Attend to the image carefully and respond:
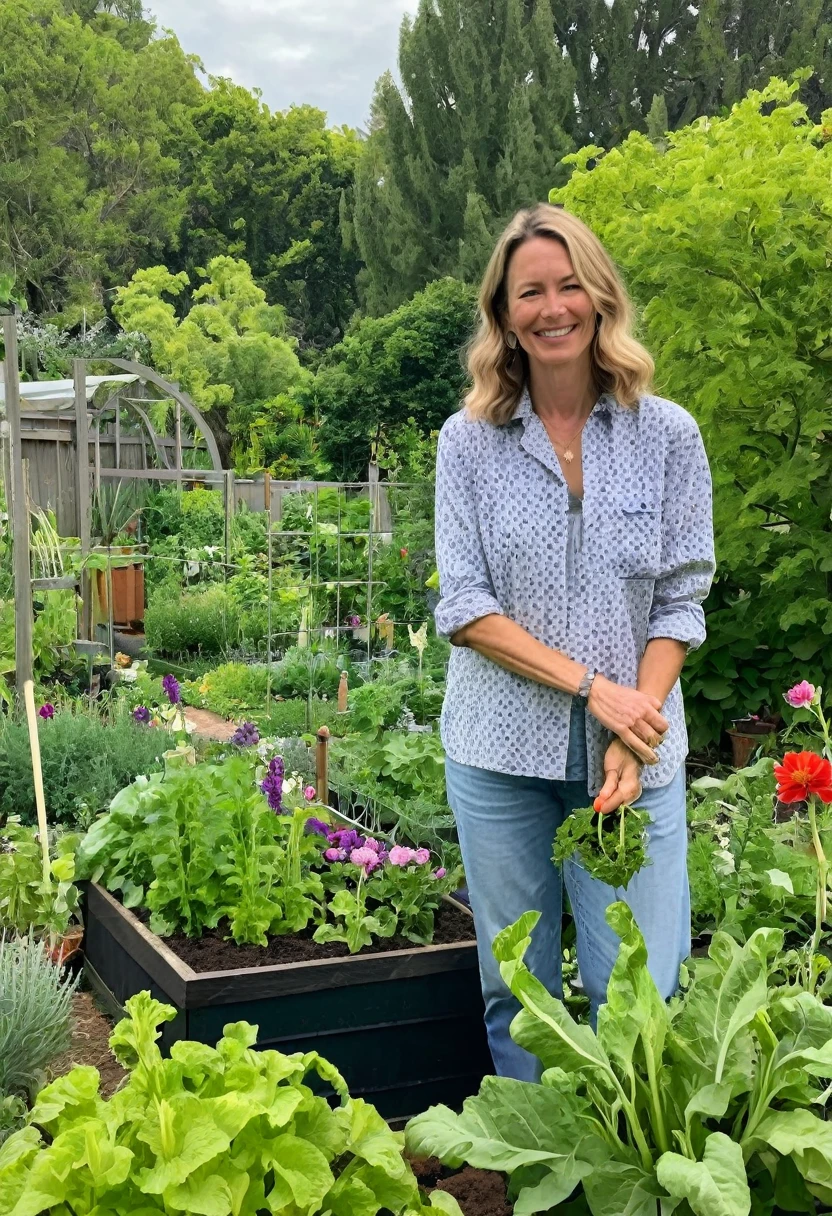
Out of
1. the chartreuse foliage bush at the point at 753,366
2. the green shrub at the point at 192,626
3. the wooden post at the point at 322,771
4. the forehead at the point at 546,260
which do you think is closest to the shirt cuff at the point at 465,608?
the forehead at the point at 546,260

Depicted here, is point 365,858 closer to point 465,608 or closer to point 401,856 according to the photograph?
point 401,856

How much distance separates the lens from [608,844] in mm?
1758

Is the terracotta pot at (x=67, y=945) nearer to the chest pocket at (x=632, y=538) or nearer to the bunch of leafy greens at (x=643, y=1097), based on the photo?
the bunch of leafy greens at (x=643, y=1097)

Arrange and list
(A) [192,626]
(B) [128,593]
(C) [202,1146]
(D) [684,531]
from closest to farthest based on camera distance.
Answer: (C) [202,1146], (D) [684,531], (A) [192,626], (B) [128,593]

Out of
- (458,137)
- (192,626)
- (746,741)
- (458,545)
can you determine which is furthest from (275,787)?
(458,137)

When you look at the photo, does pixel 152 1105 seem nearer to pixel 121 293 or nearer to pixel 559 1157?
pixel 559 1157

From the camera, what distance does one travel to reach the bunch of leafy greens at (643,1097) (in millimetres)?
1626

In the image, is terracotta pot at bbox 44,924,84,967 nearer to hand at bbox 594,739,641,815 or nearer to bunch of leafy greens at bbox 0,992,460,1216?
bunch of leafy greens at bbox 0,992,460,1216

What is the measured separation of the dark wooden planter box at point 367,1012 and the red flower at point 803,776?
718 millimetres

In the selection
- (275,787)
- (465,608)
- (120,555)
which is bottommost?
(275,787)

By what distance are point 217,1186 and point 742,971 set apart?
812 millimetres

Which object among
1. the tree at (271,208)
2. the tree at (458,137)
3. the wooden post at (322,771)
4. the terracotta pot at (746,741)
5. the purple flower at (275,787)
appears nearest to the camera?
the purple flower at (275,787)

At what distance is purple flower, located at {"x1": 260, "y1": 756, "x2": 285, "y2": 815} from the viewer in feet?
9.30

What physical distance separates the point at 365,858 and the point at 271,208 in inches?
1169
